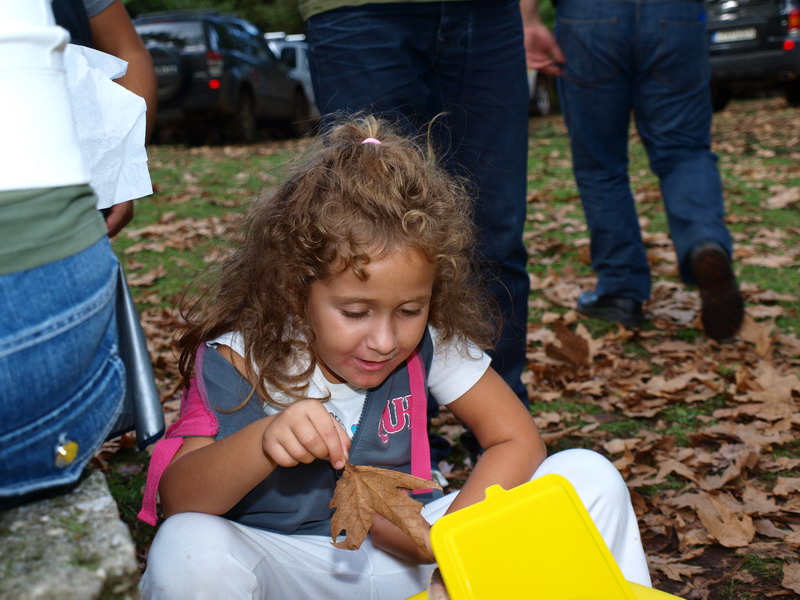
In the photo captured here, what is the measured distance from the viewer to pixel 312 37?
238 cm

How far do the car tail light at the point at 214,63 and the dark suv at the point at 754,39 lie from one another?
20.6ft

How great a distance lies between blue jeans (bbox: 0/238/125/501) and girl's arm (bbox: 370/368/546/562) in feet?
2.77

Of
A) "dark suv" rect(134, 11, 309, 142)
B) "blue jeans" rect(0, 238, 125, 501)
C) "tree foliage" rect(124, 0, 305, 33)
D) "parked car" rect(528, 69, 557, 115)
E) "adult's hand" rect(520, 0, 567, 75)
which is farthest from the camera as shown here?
"tree foliage" rect(124, 0, 305, 33)

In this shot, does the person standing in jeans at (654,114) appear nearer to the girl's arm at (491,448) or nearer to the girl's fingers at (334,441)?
the girl's arm at (491,448)

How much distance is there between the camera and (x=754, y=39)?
11.2 metres

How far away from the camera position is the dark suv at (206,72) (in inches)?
453

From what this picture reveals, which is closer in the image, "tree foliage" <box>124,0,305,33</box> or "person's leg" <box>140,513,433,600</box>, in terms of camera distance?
"person's leg" <box>140,513,433,600</box>

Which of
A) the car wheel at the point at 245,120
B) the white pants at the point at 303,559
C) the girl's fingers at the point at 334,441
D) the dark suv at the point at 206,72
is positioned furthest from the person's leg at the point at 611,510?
the car wheel at the point at 245,120

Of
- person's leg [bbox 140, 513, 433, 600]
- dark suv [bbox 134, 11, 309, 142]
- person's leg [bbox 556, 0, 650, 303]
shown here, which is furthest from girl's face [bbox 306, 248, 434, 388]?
dark suv [bbox 134, 11, 309, 142]

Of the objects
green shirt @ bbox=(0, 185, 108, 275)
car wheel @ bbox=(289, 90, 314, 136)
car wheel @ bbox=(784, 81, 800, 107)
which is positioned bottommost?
car wheel @ bbox=(784, 81, 800, 107)

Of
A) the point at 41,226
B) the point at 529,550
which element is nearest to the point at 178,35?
the point at 529,550

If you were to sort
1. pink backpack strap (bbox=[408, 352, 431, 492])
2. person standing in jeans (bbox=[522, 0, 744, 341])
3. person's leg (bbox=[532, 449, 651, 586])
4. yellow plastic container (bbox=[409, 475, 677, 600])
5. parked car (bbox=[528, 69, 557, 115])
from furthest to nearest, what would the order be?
parked car (bbox=[528, 69, 557, 115]) → person standing in jeans (bbox=[522, 0, 744, 341]) → pink backpack strap (bbox=[408, 352, 431, 492]) → person's leg (bbox=[532, 449, 651, 586]) → yellow plastic container (bbox=[409, 475, 677, 600])

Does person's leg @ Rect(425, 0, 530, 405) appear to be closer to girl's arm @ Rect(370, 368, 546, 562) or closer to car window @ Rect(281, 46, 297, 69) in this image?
girl's arm @ Rect(370, 368, 546, 562)

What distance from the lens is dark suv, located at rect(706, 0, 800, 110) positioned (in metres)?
11.1
